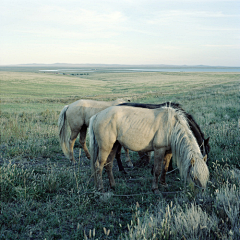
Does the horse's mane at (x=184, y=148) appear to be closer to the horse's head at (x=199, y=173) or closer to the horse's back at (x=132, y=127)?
the horse's head at (x=199, y=173)

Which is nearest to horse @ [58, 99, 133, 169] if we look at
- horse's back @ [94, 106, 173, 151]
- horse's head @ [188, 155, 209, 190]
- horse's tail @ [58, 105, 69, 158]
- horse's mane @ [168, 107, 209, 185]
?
horse's tail @ [58, 105, 69, 158]

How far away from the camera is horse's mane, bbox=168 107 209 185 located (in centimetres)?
395

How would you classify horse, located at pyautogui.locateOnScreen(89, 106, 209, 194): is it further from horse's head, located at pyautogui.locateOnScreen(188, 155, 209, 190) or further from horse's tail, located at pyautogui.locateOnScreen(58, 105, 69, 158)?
horse's tail, located at pyautogui.locateOnScreen(58, 105, 69, 158)

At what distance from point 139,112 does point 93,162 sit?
1.54m

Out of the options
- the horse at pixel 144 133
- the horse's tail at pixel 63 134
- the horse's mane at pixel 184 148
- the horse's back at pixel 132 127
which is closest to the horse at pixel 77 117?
the horse's tail at pixel 63 134

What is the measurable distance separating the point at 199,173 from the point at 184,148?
0.60 metres

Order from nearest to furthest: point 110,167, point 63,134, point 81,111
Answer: point 110,167 → point 81,111 → point 63,134

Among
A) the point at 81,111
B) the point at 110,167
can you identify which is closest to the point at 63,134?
the point at 81,111

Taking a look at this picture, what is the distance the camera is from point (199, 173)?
389 cm

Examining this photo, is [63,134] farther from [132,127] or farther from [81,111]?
[132,127]

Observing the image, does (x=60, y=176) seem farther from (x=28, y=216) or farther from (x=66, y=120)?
(x=66, y=120)

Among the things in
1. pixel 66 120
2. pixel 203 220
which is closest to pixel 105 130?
pixel 203 220

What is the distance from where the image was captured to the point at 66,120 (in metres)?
7.47

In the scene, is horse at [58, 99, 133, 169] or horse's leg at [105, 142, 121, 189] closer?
horse's leg at [105, 142, 121, 189]
